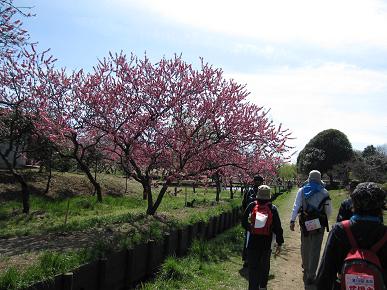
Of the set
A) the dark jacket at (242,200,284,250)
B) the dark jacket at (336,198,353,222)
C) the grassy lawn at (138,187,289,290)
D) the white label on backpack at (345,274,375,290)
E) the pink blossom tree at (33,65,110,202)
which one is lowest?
the grassy lawn at (138,187,289,290)

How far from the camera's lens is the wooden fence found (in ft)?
16.5

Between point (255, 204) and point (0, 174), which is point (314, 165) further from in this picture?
point (255, 204)

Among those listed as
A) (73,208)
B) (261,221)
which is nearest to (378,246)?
(261,221)

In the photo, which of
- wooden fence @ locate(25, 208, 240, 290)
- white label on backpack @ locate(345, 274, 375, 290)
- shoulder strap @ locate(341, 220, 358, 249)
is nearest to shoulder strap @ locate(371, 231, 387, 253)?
shoulder strap @ locate(341, 220, 358, 249)

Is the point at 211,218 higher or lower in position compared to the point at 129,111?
lower

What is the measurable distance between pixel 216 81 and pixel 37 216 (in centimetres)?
731

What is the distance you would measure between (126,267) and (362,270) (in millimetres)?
4659

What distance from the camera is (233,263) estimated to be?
9.09m

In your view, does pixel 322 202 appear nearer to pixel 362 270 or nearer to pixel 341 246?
pixel 341 246

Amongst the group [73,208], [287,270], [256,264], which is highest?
[256,264]

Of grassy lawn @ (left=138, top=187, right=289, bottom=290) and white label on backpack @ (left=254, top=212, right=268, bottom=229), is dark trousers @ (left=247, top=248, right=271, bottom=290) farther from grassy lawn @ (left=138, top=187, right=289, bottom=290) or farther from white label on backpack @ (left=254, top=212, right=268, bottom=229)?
grassy lawn @ (left=138, top=187, right=289, bottom=290)

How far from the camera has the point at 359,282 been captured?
9.00 ft

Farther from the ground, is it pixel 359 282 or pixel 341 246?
pixel 341 246

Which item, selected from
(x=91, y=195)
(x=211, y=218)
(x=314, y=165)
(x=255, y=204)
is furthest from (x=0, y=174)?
(x=314, y=165)
